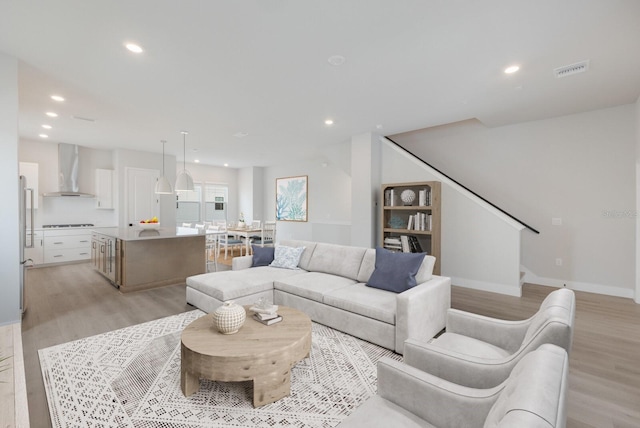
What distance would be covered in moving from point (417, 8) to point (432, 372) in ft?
8.04

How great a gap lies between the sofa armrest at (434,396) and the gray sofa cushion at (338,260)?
7.37 ft

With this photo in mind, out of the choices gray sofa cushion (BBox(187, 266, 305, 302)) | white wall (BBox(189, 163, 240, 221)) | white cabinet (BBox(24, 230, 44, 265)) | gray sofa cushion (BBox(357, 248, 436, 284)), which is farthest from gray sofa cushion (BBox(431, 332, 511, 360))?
white wall (BBox(189, 163, 240, 221))

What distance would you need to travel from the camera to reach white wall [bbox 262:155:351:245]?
7281mm

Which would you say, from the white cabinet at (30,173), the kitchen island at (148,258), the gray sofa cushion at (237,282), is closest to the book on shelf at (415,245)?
the gray sofa cushion at (237,282)

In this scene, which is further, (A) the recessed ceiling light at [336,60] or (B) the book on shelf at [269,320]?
(A) the recessed ceiling light at [336,60]

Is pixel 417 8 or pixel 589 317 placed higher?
→ pixel 417 8

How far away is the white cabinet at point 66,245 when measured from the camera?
6.32 meters

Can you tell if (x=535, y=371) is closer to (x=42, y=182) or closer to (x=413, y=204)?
(x=413, y=204)

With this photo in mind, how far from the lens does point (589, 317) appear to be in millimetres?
3512

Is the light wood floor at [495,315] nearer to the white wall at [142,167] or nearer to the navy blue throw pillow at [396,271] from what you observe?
the navy blue throw pillow at [396,271]

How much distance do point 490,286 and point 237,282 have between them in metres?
3.88

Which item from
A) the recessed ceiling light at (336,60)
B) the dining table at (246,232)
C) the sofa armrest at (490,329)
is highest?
the recessed ceiling light at (336,60)

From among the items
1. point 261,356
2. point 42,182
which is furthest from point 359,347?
point 42,182

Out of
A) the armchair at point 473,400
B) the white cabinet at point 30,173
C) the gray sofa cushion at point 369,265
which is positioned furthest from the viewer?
the white cabinet at point 30,173
